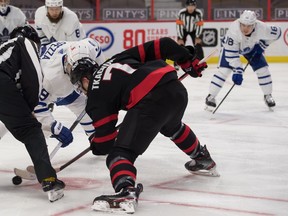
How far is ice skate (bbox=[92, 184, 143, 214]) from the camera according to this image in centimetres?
297

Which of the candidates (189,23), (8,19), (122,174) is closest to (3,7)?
(8,19)

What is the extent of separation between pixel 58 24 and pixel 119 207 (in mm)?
3186

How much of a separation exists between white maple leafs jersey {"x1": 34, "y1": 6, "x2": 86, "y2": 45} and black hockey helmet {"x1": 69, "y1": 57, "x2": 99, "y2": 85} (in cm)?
279

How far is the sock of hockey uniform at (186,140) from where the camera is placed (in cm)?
361

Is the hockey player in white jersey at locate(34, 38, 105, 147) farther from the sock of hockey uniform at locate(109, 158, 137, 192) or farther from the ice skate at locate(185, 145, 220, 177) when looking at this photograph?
the ice skate at locate(185, 145, 220, 177)

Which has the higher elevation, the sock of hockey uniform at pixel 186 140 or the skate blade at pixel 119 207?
the sock of hockey uniform at pixel 186 140

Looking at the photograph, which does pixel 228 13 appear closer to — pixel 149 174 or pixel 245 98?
pixel 245 98

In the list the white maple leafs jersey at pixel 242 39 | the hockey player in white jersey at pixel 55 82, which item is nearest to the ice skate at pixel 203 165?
the hockey player in white jersey at pixel 55 82

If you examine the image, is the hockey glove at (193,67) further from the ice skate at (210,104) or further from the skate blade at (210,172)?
the ice skate at (210,104)

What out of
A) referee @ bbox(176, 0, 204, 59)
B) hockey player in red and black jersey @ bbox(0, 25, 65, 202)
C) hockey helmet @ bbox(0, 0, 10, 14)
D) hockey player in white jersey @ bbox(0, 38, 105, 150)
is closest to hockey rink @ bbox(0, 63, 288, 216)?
hockey player in red and black jersey @ bbox(0, 25, 65, 202)

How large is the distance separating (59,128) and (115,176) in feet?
1.90

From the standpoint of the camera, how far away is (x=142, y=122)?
3.05 metres

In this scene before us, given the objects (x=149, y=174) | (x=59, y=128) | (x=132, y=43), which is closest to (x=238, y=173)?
(x=149, y=174)

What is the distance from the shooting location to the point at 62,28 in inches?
233
